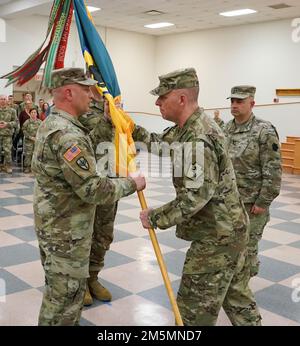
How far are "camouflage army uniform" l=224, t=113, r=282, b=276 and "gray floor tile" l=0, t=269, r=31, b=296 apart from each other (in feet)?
5.72

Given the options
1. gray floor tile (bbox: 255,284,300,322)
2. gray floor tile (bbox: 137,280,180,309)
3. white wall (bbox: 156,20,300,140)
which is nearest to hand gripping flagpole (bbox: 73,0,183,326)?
gray floor tile (bbox: 137,280,180,309)

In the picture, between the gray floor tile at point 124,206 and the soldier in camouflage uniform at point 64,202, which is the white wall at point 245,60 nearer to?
the gray floor tile at point 124,206

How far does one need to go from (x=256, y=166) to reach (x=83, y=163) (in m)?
1.63

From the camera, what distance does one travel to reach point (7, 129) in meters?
8.96

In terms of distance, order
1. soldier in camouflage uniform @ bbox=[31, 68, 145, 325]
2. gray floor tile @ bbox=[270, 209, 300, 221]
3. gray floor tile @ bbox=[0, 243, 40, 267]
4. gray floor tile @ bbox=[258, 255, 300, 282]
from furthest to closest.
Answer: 1. gray floor tile @ bbox=[270, 209, 300, 221]
2. gray floor tile @ bbox=[0, 243, 40, 267]
3. gray floor tile @ bbox=[258, 255, 300, 282]
4. soldier in camouflage uniform @ bbox=[31, 68, 145, 325]

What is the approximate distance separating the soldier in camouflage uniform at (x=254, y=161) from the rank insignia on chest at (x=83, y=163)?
61.2 inches

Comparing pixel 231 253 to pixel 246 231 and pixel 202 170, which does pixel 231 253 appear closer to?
pixel 246 231

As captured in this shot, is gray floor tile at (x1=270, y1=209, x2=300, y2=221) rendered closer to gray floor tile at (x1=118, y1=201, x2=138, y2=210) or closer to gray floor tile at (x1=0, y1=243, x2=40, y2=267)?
gray floor tile at (x1=118, y1=201, x2=138, y2=210)

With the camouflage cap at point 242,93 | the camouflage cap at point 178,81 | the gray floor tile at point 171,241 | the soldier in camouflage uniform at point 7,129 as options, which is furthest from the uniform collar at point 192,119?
the soldier in camouflage uniform at point 7,129

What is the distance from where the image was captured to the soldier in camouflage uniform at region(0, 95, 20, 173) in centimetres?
896

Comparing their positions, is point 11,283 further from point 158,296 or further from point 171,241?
point 171,241

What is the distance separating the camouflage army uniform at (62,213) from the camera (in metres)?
2.12

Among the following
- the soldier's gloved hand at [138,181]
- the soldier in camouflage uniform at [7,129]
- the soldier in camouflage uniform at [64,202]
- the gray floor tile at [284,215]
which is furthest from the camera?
the soldier in camouflage uniform at [7,129]
